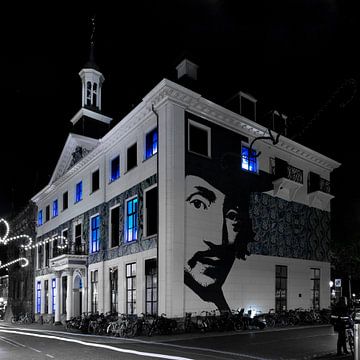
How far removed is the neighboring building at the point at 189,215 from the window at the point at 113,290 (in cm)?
8

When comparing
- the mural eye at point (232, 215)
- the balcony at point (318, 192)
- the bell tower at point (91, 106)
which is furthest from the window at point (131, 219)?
the balcony at point (318, 192)

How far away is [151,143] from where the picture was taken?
25.9m

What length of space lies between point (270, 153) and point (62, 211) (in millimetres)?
17843

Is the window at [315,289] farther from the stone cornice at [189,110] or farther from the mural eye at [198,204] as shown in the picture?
the mural eye at [198,204]

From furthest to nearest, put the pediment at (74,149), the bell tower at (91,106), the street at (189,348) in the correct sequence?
the bell tower at (91,106)
the pediment at (74,149)
the street at (189,348)

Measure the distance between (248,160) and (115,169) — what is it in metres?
8.24

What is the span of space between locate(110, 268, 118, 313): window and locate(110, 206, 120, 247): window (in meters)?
1.69

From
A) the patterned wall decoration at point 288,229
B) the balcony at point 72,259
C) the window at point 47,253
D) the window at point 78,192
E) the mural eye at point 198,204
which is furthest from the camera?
the window at point 47,253

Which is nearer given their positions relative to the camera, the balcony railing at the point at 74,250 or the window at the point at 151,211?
the window at the point at 151,211

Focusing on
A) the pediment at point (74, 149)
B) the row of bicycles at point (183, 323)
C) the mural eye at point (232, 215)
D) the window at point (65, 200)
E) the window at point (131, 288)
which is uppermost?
the pediment at point (74, 149)

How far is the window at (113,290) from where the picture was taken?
28266mm

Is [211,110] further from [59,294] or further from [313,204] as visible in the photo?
[59,294]

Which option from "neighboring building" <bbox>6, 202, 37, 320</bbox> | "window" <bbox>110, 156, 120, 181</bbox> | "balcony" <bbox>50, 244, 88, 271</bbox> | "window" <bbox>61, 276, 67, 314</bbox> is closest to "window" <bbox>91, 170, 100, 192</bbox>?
"window" <bbox>110, 156, 120, 181</bbox>

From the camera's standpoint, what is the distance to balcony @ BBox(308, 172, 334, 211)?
1294 inches
